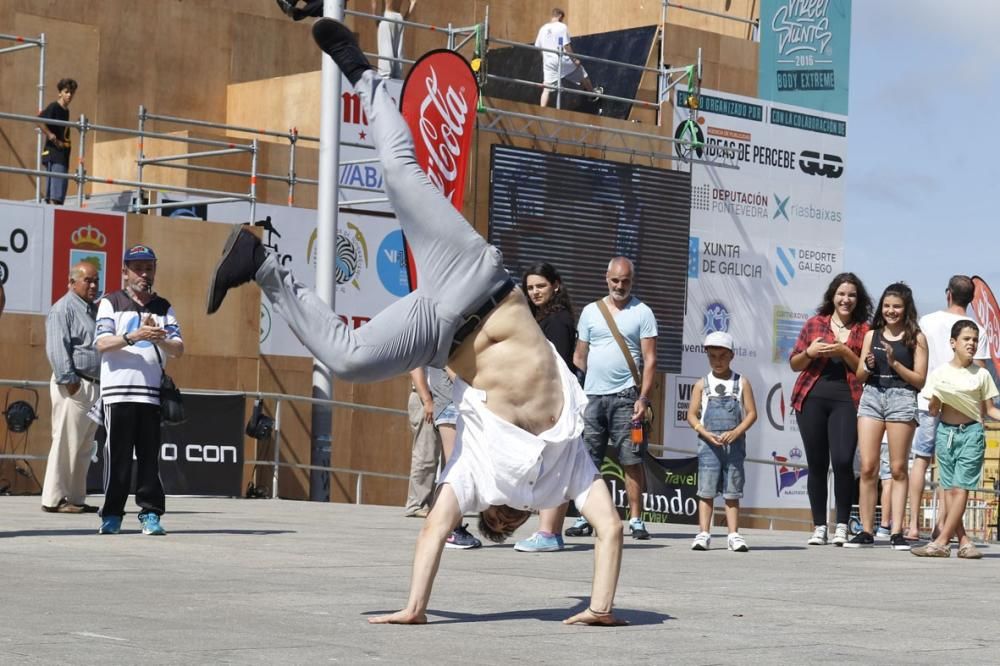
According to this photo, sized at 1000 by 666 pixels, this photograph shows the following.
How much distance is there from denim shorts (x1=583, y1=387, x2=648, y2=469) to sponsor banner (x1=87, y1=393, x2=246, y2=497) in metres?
6.63

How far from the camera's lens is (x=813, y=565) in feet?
35.3

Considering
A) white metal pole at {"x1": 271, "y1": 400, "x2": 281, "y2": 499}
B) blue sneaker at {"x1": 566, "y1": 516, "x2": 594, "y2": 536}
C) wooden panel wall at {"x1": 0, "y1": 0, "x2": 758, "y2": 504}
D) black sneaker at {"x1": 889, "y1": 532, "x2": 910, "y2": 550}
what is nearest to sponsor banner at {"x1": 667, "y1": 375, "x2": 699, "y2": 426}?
wooden panel wall at {"x1": 0, "y1": 0, "x2": 758, "y2": 504}

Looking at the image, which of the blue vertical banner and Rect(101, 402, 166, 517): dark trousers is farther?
the blue vertical banner

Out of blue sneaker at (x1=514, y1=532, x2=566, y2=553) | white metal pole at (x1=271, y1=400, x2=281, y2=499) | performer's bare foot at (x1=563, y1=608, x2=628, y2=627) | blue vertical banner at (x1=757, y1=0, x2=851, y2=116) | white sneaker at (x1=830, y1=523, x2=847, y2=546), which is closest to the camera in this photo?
performer's bare foot at (x1=563, y1=608, x2=628, y2=627)

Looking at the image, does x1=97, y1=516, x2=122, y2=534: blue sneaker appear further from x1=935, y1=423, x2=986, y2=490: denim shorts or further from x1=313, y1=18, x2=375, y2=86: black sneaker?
x1=935, y1=423, x2=986, y2=490: denim shorts

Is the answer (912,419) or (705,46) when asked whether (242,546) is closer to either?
(912,419)

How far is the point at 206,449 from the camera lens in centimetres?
1794

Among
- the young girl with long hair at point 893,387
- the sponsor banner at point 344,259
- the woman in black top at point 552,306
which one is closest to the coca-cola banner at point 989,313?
the young girl with long hair at point 893,387

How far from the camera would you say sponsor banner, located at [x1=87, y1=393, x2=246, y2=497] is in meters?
17.5

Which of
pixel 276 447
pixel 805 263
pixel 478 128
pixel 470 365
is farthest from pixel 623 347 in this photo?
pixel 805 263

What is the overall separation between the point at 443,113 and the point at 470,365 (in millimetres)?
13129

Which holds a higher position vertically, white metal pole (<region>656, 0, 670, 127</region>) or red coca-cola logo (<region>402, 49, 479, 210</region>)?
white metal pole (<region>656, 0, 670, 127</region>)

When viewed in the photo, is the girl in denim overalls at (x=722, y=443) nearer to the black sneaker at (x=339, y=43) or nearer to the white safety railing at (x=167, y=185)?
the black sneaker at (x=339, y=43)

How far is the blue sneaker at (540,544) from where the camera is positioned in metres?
11.0
